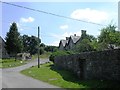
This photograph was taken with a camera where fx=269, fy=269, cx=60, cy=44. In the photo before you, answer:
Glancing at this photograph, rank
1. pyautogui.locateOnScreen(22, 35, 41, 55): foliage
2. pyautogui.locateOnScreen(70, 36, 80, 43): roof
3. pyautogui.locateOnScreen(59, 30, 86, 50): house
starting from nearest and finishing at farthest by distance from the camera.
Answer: pyautogui.locateOnScreen(59, 30, 86, 50): house < pyautogui.locateOnScreen(70, 36, 80, 43): roof < pyautogui.locateOnScreen(22, 35, 41, 55): foliage

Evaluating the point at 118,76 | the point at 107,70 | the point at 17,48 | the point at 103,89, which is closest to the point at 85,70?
the point at 107,70

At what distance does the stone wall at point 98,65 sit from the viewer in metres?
18.1

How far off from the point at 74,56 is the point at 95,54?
671 cm

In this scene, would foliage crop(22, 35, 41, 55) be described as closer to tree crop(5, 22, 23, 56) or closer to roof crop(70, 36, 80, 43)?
tree crop(5, 22, 23, 56)

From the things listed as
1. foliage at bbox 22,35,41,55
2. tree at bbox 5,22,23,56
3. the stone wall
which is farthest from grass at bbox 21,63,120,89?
foliage at bbox 22,35,41,55

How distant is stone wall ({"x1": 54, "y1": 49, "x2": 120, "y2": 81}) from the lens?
59.5 feet

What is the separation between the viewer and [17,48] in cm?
8556

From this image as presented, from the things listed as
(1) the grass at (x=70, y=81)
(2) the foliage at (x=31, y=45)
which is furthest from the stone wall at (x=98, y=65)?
(2) the foliage at (x=31, y=45)

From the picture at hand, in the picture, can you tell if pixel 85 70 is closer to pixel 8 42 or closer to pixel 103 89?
pixel 103 89

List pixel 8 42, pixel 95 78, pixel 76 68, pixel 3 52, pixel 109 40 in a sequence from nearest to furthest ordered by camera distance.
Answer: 1. pixel 95 78
2. pixel 76 68
3. pixel 109 40
4. pixel 8 42
5. pixel 3 52

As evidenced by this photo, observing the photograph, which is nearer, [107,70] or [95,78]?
[107,70]

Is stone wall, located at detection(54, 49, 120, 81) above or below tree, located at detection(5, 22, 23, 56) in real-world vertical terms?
below

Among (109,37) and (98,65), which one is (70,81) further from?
(109,37)

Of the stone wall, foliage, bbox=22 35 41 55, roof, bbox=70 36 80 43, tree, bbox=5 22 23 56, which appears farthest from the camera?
foliage, bbox=22 35 41 55
